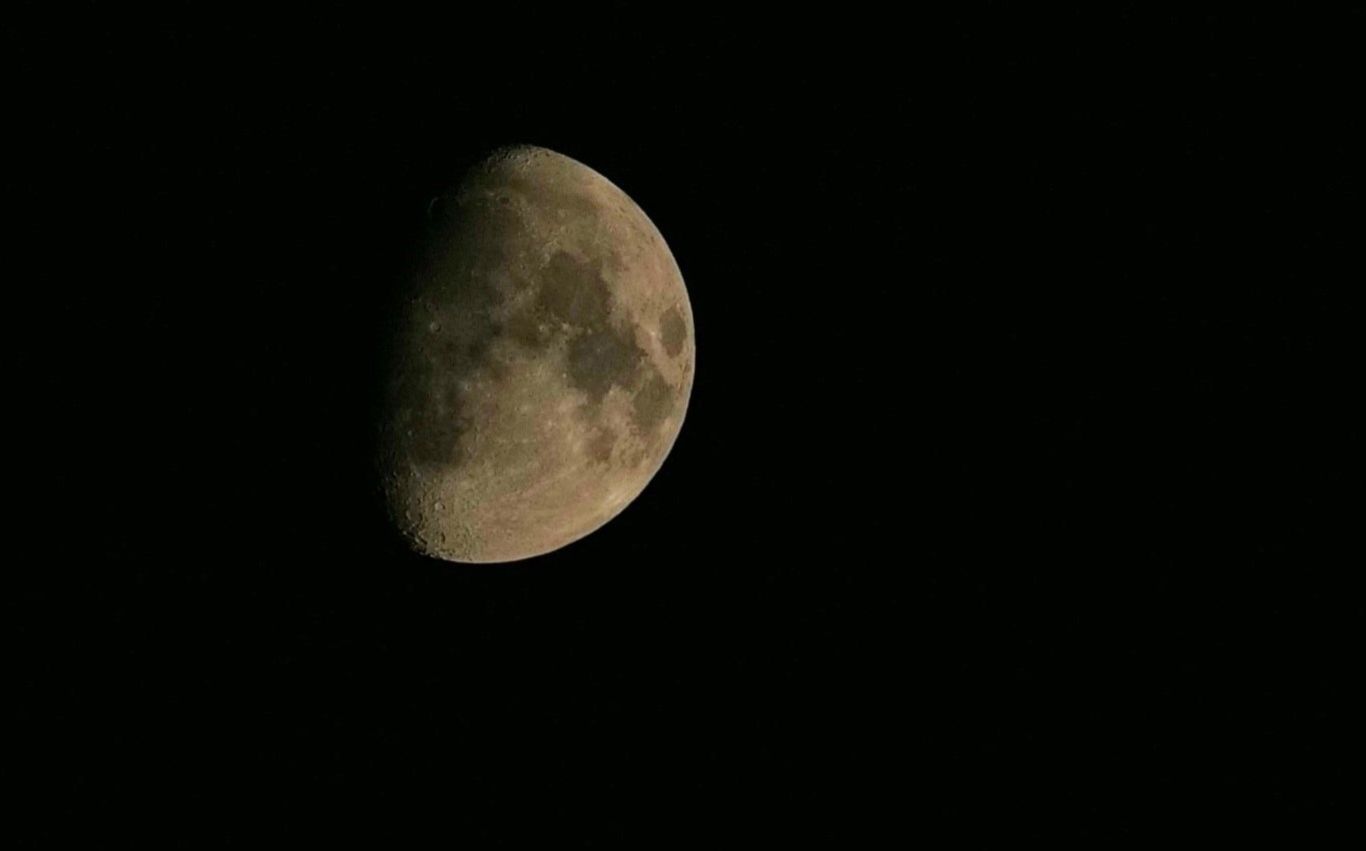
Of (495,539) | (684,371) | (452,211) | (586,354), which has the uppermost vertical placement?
→ (452,211)

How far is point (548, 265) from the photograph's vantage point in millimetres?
3164

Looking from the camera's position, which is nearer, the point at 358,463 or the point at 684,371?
the point at 358,463

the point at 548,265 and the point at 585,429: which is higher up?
the point at 548,265

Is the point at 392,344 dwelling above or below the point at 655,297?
below

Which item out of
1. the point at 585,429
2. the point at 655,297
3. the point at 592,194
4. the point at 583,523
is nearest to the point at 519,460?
the point at 585,429

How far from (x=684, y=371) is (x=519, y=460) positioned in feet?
2.46

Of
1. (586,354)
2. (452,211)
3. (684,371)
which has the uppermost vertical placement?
(452,211)

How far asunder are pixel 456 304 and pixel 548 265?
0.32 metres

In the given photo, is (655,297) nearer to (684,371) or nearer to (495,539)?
(684,371)

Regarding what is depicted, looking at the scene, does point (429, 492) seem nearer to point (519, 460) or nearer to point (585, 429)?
point (519, 460)

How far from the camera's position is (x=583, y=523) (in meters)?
3.56

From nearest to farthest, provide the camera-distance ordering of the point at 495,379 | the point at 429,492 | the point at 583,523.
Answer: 1. the point at 495,379
2. the point at 429,492
3. the point at 583,523

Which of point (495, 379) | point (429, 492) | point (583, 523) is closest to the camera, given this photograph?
point (495, 379)

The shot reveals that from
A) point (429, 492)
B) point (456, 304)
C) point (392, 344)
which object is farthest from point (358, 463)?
point (456, 304)
